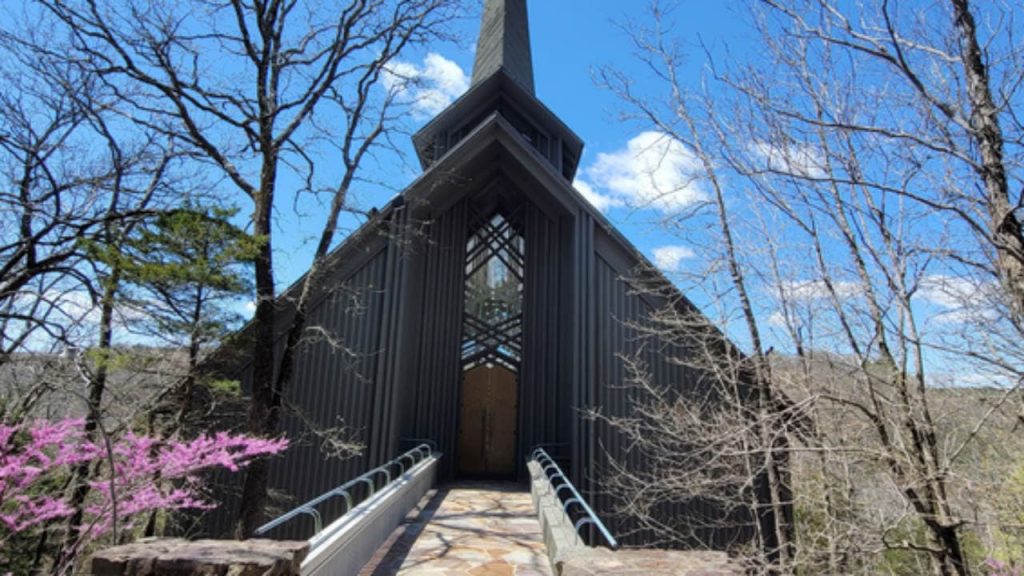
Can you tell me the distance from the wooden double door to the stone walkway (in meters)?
2.88

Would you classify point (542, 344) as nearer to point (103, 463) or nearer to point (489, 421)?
point (489, 421)

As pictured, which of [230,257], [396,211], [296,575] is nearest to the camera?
[296,575]

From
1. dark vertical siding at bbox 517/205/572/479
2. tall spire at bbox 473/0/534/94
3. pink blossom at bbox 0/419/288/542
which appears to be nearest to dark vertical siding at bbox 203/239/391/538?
pink blossom at bbox 0/419/288/542

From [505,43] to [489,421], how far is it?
376 inches

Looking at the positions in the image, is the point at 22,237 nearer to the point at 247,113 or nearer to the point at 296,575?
the point at 247,113

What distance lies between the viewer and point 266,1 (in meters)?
9.53

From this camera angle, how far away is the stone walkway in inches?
215

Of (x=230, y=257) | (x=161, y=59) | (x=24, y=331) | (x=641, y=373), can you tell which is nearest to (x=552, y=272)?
(x=641, y=373)

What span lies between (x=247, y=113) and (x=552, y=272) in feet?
20.8

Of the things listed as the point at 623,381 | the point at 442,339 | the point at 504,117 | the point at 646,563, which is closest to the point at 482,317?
the point at 442,339

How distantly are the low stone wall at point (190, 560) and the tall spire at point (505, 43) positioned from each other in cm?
1359

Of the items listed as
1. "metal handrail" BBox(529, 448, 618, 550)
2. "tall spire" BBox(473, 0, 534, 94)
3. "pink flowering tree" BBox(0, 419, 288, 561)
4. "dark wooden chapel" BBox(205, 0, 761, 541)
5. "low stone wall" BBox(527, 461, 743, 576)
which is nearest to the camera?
"low stone wall" BBox(527, 461, 743, 576)

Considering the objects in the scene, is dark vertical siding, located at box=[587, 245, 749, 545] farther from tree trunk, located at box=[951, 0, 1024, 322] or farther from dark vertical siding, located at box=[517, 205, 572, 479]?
tree trunk, located at box=[951, 0, 1024, 322]

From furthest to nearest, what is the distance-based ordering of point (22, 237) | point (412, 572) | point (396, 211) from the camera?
point (396, 211) < point (22, 237) < point (412, 572)
